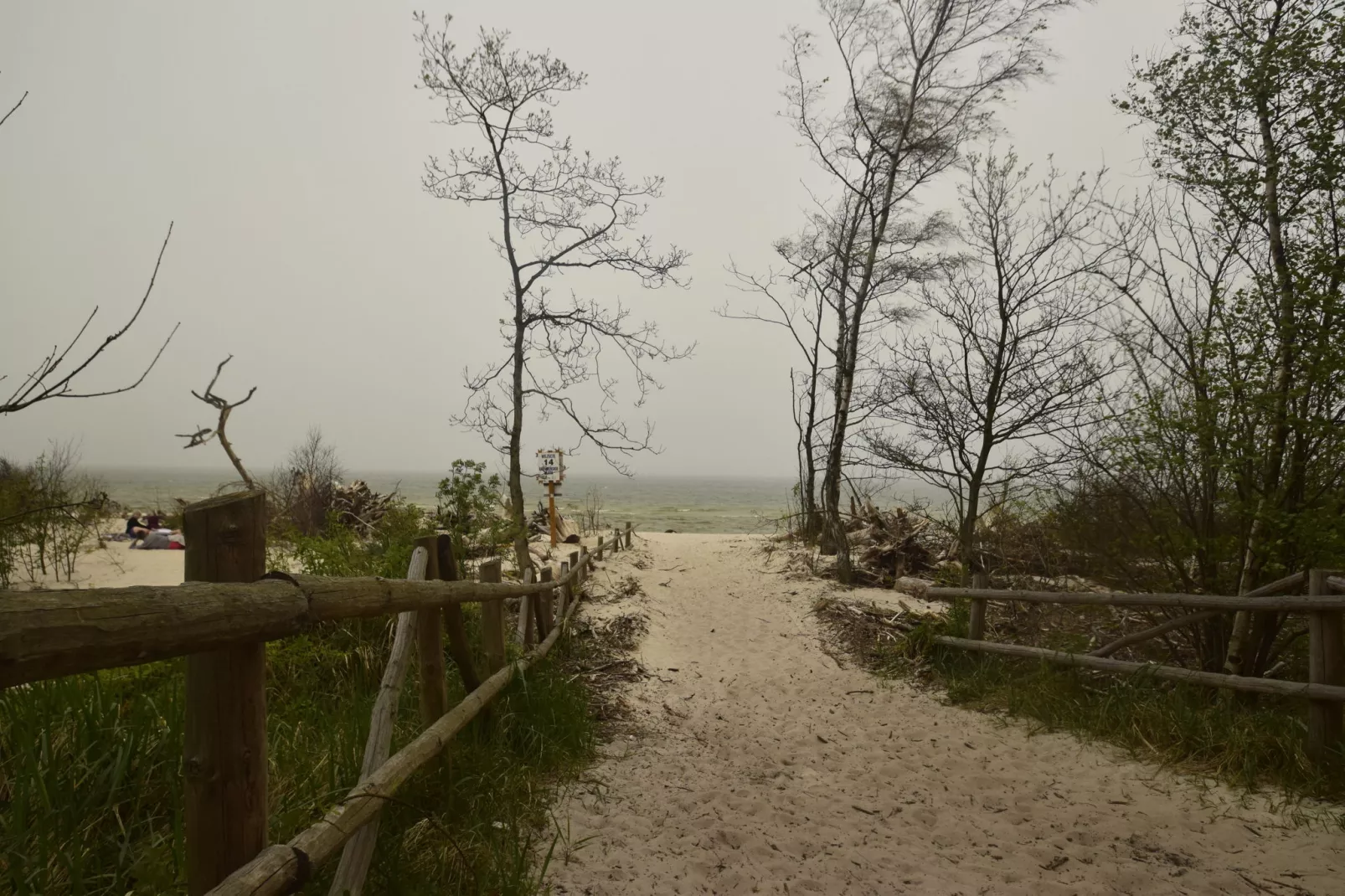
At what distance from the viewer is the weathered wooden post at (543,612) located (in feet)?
21.4

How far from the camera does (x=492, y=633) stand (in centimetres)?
448

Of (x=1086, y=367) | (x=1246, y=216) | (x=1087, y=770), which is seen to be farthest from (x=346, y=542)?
(x=1086, y=367)

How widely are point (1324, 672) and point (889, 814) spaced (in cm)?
271

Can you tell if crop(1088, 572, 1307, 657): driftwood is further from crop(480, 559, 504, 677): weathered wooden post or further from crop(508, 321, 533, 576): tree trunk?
crop(508, 321, 533, 576): tree trunk

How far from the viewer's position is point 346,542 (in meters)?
6.42

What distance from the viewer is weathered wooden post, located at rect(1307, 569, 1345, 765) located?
412 cm

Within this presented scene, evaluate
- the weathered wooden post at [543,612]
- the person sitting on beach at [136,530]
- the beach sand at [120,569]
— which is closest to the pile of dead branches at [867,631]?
the weathered wooden post at [543,612]

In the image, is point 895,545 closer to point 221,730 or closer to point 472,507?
point 472,507

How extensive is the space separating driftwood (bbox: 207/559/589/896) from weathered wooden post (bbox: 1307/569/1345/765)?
4.79 m

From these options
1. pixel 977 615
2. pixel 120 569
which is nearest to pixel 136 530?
pixel 120 569

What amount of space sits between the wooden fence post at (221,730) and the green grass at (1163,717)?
4.79 m

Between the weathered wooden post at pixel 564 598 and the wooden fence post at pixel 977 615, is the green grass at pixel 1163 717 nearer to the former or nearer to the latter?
the wooden fence post at pixel 977 615

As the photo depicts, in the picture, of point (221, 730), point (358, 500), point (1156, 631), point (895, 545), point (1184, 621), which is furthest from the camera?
Result: point (358, 500)

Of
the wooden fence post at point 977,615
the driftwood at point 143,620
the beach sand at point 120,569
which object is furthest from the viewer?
the beach sand at point 120,569
